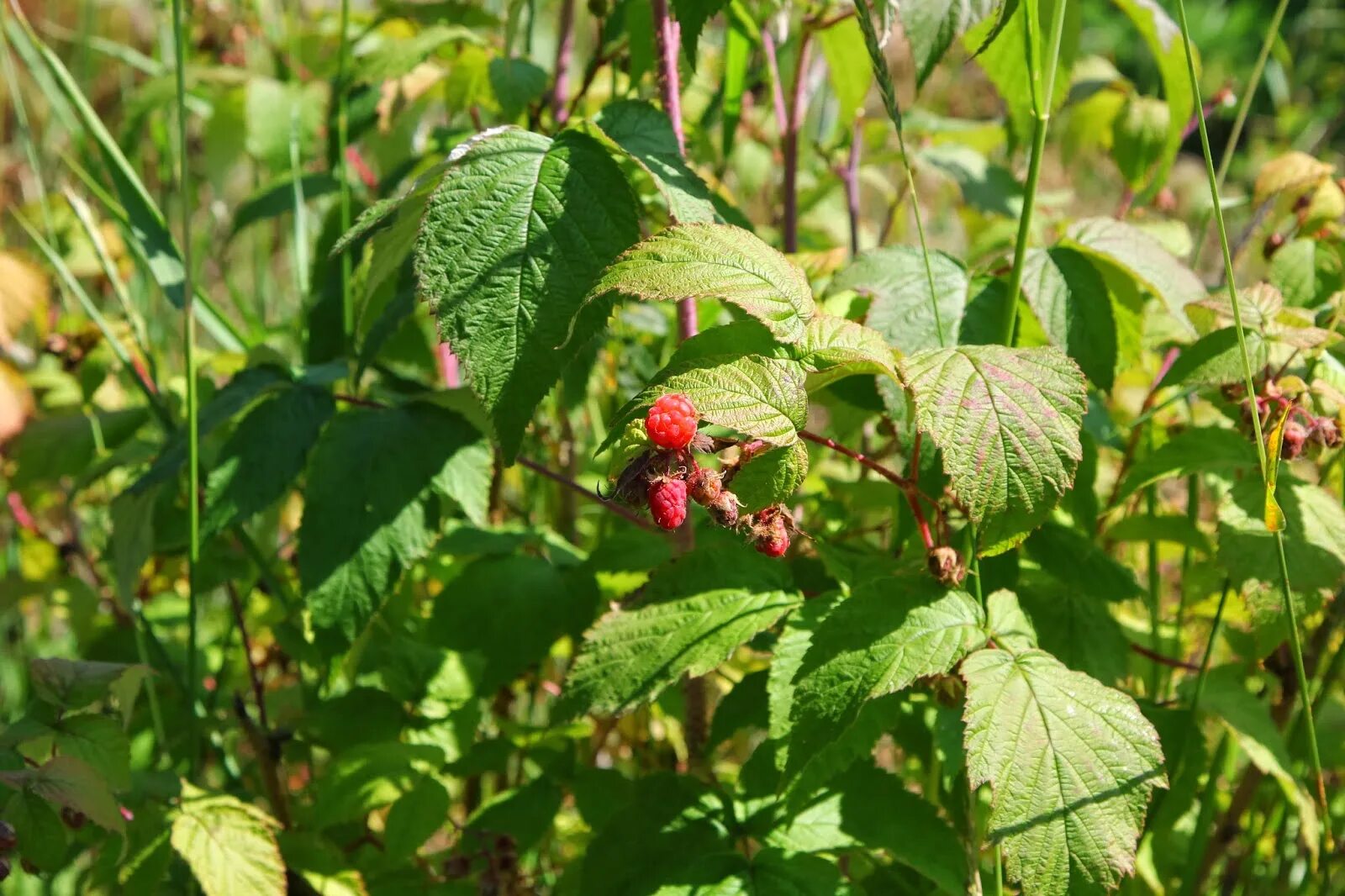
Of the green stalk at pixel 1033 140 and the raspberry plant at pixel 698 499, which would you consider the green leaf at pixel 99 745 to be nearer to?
the raspberry plant at pixel 698 499

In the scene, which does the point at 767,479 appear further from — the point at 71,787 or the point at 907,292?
the point at 71,787

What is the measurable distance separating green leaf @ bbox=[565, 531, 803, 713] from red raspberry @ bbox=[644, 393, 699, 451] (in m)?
0.29

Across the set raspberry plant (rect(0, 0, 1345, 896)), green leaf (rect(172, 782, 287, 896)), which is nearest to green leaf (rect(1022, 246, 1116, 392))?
raspberry plant (rect(0, 0, 1345, 896))

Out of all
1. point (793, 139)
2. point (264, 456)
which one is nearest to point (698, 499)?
point (264, 456)

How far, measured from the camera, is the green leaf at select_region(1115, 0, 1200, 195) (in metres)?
1.26

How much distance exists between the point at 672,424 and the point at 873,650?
259 millimetres

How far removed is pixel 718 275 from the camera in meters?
0.79

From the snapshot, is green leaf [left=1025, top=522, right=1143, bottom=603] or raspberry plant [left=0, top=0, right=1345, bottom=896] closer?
raspberry plant [left=0, top=0, right=1345, bottom=896]

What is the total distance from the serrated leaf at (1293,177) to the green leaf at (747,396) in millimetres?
776

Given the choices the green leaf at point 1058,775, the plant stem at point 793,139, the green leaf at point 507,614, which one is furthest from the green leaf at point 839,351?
the plant stem at point 793,139

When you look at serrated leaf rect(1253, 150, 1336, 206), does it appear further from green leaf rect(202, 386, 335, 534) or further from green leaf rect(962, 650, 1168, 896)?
green leaf rect(202, 386, 335, 534)

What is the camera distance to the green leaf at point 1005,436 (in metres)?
0.76

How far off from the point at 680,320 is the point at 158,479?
Result: 496 millimetres

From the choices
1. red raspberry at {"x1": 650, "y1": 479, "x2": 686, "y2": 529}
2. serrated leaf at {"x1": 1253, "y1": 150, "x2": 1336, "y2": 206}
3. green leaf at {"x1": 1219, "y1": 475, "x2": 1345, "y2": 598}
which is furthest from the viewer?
serrated leaf at {"x1": 1253, "y1": 150, "x2": 1336, "y2": 206}
